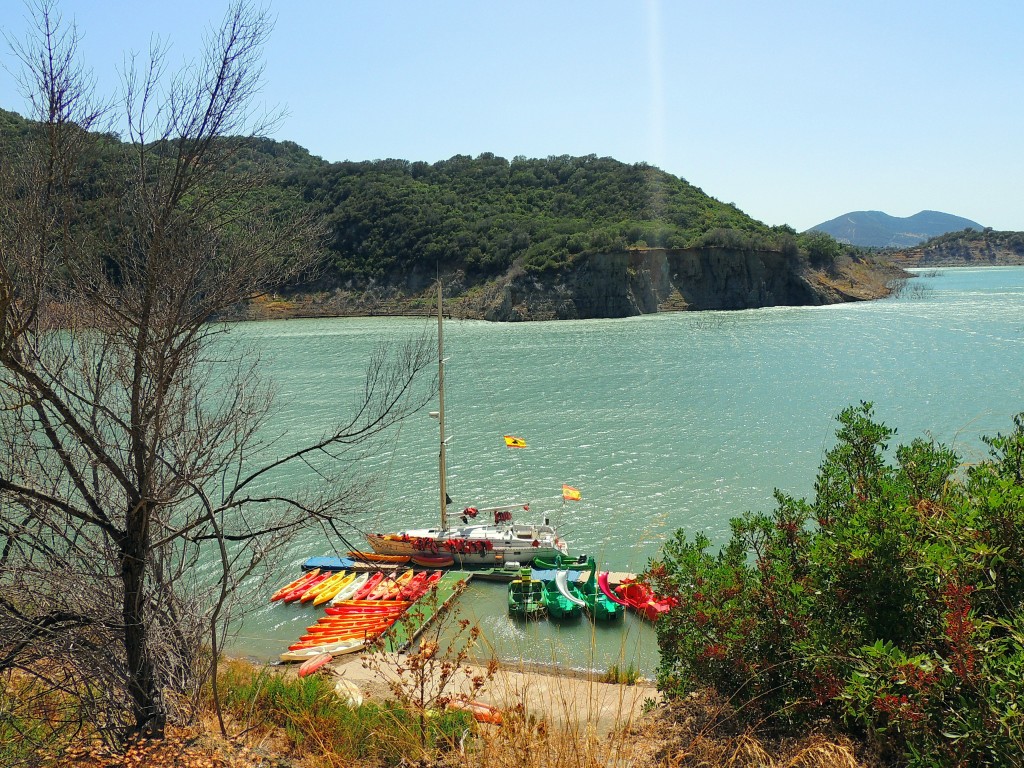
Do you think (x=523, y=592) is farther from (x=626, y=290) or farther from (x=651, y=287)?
(x=651, y=287)

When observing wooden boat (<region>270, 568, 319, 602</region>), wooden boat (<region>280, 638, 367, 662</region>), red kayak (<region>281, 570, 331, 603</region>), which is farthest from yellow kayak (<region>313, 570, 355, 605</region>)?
wooden boat (<region>280, 638, 367, 662</region>)

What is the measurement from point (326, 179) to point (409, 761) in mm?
106874

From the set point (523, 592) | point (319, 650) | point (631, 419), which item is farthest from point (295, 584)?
point (631, 419)

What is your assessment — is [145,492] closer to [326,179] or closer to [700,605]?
[700,605]

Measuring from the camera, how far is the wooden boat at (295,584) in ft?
57.4

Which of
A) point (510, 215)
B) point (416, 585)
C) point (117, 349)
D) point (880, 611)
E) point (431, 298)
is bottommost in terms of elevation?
point (416, 585)

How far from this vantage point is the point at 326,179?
102688 mm

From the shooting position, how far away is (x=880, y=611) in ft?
14.9

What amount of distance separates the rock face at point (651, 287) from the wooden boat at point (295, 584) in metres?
61.7

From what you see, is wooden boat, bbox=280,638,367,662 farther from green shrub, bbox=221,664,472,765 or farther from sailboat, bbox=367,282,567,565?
green shrub, bbox=221,664,472,765

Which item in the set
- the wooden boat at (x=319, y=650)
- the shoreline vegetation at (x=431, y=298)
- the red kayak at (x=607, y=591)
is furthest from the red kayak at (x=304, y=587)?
the shoreline vegetation at (x=431, y=298)

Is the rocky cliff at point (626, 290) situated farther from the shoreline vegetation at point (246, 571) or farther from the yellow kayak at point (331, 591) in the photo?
the shoreline vegetation at point (246, 571)

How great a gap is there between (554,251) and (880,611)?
80.0 meters

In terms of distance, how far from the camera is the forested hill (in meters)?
80.7
